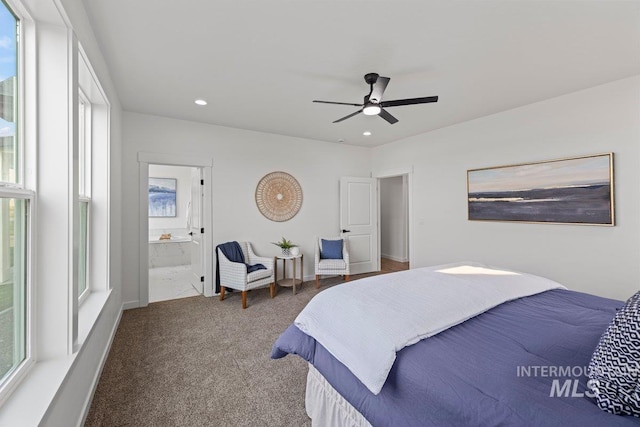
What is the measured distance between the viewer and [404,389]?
1.18 metres

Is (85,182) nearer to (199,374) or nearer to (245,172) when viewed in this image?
(199,374)

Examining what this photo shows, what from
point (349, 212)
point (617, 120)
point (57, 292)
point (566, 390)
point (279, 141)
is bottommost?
point (566, 390)

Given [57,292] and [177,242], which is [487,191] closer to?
[57,292]

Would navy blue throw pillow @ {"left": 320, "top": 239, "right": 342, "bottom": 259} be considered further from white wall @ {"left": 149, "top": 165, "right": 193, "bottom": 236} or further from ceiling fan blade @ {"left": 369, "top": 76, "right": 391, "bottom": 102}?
white wall @ {"left": 149, "top": 165, "right": 193, "bottom": 236}

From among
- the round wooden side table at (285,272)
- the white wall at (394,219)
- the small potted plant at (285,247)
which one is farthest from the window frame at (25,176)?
the white wall at (394,219)

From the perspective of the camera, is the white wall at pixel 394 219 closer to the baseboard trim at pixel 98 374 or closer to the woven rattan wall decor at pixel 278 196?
the woven rattan wall decor at pixel 278 196

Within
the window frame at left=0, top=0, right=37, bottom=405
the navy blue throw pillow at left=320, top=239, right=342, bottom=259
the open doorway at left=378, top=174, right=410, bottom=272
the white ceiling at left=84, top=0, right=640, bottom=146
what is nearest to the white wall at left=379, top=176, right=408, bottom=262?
the open doorway at left=378, top=174, right=410, bottom=272

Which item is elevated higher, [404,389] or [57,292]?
[57,292]

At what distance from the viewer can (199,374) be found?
7.20 ft

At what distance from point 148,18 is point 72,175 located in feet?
4.03

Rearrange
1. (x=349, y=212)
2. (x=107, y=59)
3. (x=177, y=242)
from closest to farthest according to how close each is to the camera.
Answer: (x=107, y=59) < (x=349, y=212) < (x=177, y=242)

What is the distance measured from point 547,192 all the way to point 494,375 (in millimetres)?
3112

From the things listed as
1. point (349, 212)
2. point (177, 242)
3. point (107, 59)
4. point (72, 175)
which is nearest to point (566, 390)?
point (72, 175)

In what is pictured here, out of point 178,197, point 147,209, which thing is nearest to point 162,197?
point 178,197
